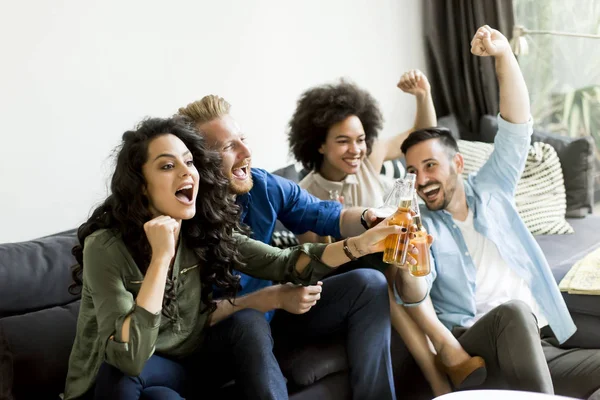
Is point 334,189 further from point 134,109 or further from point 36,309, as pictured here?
point 36,309

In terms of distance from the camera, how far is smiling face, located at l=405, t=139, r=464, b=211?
2574 mm

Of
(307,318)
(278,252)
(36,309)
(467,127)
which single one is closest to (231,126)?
(278,252)

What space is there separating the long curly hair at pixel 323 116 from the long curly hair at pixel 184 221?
2.51 ft

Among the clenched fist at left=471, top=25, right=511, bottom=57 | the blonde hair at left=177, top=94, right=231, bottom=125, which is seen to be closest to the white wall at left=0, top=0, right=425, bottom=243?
the blonde hair at left=177, top=94, right=231, bottom=125

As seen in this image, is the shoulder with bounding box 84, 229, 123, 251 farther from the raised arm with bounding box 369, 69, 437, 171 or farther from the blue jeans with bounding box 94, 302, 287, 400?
the raised arm with bounding box 369, 69, 437, 171

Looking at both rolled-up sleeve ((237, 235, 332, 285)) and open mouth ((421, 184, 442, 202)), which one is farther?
open mouth ((421, 184, 442, 202))

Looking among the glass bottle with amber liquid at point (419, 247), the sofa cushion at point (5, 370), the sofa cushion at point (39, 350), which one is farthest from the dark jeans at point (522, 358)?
the sofa cushion at point (5, 370)

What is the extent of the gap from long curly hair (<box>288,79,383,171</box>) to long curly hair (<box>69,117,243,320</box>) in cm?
76

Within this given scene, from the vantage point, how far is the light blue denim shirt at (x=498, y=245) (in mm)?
2512

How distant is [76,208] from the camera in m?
2.85

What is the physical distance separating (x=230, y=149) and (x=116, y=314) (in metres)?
0.69

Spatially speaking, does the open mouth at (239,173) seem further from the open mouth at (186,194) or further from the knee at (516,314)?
the knee at (516,314)

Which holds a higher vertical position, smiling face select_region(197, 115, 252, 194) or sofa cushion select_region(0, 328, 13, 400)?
smiling face select_region(197, 115, 252, 194)

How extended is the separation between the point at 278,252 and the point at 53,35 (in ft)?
3.76
